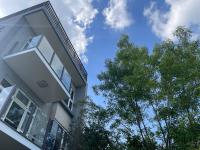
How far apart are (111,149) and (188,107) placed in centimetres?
550

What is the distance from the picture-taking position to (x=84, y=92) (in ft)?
70.2

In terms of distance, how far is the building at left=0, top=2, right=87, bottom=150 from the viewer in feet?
34.2

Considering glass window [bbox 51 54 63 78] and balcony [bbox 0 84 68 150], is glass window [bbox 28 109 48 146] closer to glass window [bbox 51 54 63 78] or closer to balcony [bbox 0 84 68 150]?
Result: balcony [bbox 0 84 68 150]

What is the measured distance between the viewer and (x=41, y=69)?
12867mm

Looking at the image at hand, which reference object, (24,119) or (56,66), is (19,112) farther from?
(56,66)

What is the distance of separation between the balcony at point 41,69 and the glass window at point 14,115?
1884mm

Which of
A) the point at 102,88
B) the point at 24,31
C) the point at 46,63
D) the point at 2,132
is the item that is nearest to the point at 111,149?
the point at 102,88

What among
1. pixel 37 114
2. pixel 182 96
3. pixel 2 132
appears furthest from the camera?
pixel 182 96

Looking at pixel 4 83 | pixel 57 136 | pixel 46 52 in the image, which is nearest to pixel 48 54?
pixel 46 52

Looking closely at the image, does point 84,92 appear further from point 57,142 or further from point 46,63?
point 46,63

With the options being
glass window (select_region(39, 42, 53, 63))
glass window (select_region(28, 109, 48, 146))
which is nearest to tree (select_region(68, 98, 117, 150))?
glass window (select_region(28, 109, 48, 146))

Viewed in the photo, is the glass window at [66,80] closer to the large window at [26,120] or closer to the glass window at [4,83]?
the large window at [26,120]

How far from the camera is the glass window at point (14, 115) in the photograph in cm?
1142

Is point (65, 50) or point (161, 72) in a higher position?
point (65, 50)
